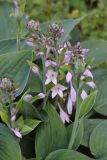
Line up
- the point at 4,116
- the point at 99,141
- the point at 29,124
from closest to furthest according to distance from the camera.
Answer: the point at 4,116, the point at 29,124, the point at 99,141

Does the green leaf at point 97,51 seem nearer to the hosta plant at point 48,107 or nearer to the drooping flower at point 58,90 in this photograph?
the hosta plant at point 48,107

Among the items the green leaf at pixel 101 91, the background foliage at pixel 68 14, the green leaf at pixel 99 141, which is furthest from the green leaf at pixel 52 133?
the background foliage at pixel 68 14

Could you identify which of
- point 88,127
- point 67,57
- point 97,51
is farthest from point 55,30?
point 97,51

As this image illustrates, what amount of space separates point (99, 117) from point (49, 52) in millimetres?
466

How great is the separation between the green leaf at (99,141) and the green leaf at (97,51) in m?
0.49

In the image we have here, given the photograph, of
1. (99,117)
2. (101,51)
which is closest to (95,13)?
(101,51)

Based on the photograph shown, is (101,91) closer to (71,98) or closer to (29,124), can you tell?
(71,98)

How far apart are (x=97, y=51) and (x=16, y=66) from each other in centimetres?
65

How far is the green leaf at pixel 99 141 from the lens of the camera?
165cm

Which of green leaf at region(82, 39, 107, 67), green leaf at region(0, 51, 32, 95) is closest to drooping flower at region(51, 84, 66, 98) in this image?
green leaf at region(0, 51, 32, 95)

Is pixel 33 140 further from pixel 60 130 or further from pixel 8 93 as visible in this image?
pixel 8 93

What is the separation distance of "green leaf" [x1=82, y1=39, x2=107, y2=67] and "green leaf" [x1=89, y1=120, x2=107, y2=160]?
0.49 metres

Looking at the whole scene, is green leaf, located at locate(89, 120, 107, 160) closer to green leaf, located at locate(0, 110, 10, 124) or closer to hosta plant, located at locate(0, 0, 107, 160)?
hosta plant, located at locate(0, 0, 107, 160)

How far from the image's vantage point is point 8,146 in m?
1.53
